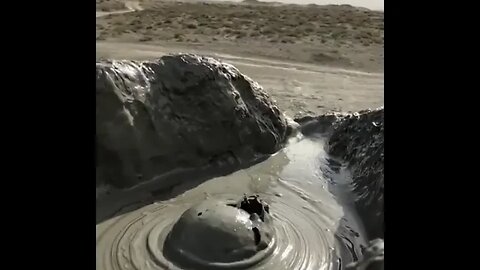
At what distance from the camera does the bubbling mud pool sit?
260 centimetres

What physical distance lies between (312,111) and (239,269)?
11.0 ft

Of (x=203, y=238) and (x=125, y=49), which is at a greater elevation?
(x=125, y=49)

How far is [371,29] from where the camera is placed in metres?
10.7

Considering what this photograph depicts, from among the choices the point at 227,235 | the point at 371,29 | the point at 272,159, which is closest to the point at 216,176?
the point at 272,159

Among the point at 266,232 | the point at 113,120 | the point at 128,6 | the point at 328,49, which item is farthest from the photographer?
the point at 128,6

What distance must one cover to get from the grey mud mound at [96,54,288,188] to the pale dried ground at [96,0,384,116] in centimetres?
158

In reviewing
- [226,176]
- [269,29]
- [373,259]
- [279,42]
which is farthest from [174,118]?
[269,29]

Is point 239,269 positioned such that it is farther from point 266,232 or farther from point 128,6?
point 128,6

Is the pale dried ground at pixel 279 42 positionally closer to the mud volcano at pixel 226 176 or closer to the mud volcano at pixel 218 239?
the mud volcano at pixel 226 176

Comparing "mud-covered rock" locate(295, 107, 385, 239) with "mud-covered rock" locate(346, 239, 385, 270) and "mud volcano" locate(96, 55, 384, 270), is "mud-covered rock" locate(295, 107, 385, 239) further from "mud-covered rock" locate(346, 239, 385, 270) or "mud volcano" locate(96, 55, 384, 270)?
"mud-covered rock" locate(346, 239, 385, 270)

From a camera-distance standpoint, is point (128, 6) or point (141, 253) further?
point (128, 6)

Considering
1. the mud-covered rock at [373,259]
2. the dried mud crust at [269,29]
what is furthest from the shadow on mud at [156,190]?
the dried mud crust at [269,29]

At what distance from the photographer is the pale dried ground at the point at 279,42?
23.0 ft

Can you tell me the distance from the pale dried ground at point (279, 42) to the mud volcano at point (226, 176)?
157 centimetres
